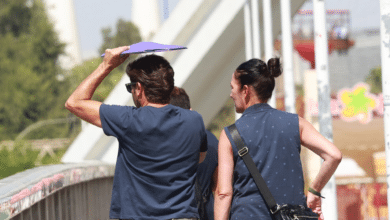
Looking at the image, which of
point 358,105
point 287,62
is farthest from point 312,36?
point 287,62

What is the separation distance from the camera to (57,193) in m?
3.55

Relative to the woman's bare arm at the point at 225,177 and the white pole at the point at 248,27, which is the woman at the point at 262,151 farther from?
the white pole at the point at 248,27

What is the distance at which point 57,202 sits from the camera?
3.52 metres

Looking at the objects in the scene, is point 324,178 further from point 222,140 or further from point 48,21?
point 48,21

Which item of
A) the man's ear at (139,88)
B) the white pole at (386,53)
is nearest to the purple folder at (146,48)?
the man's ear at (139,88)

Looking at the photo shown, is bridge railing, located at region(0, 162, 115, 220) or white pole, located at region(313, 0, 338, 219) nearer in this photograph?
bridge railing, located at region(0, 162, 115, 220)

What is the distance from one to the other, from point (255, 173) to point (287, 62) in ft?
13.3

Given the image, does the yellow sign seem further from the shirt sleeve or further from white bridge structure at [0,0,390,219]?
the shirt sleeve

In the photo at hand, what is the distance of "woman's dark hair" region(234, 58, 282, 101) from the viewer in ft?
8.96

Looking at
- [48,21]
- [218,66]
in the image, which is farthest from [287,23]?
[48,21]

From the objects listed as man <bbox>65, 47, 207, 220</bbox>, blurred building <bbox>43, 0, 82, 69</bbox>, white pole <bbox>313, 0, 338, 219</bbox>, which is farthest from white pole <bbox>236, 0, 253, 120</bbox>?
blurred building <bbox>43, 0, 82, 69</bbox>

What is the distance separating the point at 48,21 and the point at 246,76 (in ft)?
146

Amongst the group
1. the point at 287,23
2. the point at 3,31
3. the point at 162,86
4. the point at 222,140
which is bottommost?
the point at 222,140

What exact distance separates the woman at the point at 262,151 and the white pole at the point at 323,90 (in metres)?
1.54
